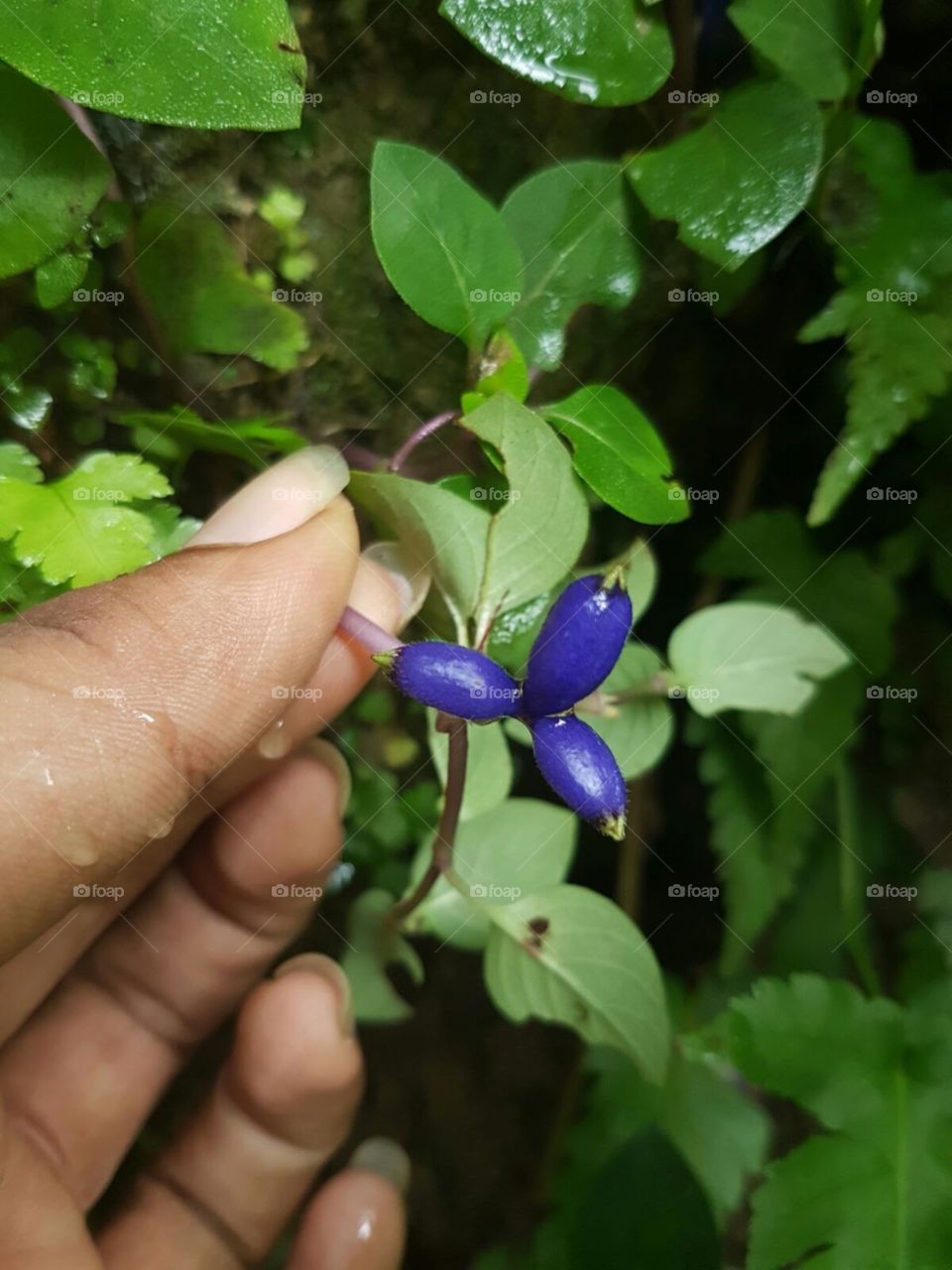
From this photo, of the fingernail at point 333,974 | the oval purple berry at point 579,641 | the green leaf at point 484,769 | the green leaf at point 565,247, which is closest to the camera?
the oval purple berry at point 579,641

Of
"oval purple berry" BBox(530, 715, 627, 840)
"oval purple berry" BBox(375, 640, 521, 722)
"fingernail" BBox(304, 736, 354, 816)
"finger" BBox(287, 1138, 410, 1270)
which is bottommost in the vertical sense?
"finger" BBox(287, 1138, 410, 1270)

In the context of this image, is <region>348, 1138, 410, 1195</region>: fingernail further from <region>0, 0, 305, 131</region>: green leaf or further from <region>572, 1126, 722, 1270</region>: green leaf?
<region>0, 0, 305, 131</region>: green leaf

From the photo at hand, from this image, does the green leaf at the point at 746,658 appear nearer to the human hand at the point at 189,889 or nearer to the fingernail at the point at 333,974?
the human hand at the point at 189,889

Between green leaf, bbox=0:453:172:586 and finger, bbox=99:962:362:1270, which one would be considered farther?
finger, bbox=99:962:362:1270

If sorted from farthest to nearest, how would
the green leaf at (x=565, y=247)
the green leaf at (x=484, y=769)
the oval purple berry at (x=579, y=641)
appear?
the green leaf at (x=484, y=769) < the green leaf at (x=565, y=247) < the oval purple berry at (x=579, y=641)

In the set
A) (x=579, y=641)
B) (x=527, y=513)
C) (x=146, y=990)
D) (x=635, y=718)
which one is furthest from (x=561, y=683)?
(x=146, y=990)

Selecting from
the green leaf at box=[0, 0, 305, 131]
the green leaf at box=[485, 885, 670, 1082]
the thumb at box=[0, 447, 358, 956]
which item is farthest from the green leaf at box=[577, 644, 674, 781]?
the green leaf at box=[0, 0, 305, 131]

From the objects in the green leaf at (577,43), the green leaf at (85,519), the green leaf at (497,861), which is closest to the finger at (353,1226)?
the green leaf at (497,861)
